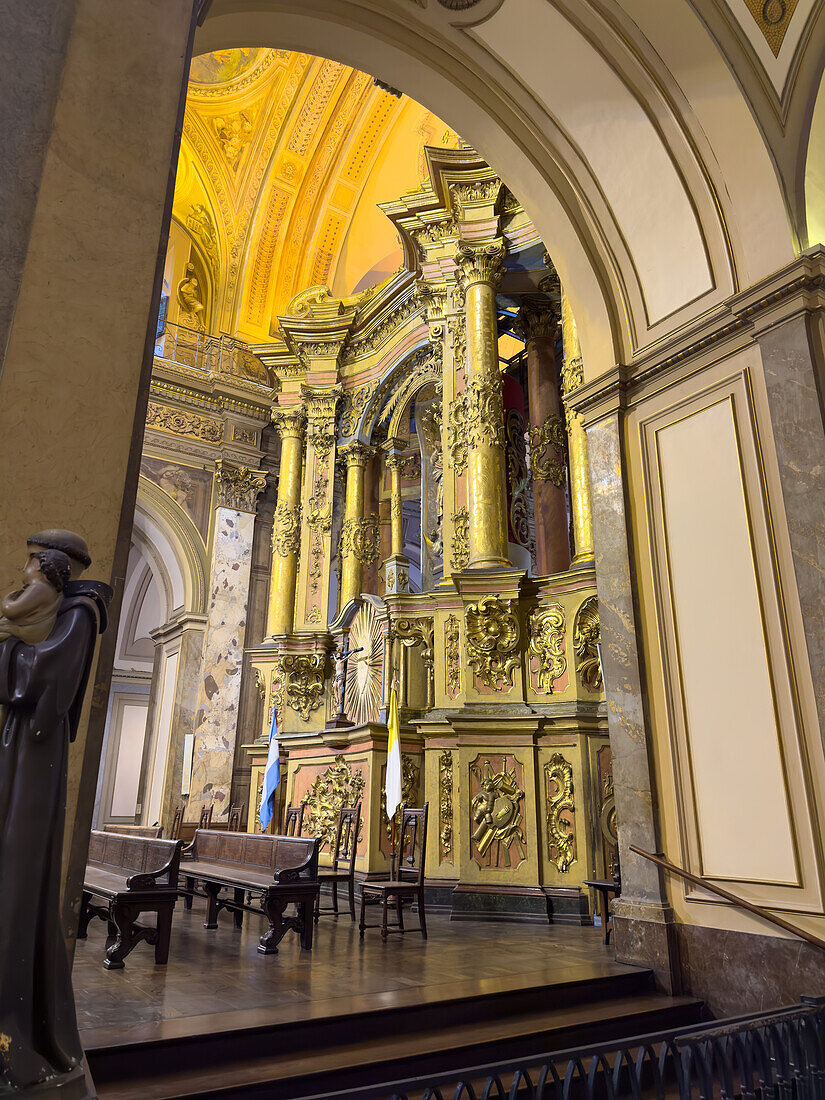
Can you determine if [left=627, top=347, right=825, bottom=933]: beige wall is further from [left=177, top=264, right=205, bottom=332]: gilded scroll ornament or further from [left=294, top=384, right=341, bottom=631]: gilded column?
[left=177, top=264, right=205, bottom=332]: gilded scroll ornament

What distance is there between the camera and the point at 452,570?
29.5 feet

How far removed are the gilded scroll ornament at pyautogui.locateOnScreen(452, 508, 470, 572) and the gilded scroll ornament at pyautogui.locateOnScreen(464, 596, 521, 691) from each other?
1042 mm

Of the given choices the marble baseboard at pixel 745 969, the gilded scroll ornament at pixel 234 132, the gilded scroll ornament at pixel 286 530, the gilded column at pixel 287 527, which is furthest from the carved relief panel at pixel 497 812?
the gilded scroll ornament at pixel 234 132

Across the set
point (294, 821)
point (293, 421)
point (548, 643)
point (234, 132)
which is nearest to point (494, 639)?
point (548, 643)

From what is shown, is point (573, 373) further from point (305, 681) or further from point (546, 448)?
point (305, 681)

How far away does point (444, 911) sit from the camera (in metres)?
7.50

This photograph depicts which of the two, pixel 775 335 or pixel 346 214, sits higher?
pixel 346 214

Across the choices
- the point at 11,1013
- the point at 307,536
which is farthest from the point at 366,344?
the point at 11,1013

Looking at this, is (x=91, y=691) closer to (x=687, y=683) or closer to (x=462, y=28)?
(x=687, y=683)

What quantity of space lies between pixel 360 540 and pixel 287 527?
1.35 metres

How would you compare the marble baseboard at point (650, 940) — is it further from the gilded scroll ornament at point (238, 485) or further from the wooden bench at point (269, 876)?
the gilded scroll ornament at point (238, 485)

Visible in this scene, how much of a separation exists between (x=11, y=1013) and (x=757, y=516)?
412 centimetres

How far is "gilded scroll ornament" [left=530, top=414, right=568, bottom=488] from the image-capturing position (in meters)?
9.51

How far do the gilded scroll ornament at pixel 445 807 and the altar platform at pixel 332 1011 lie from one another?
7.33 ft
